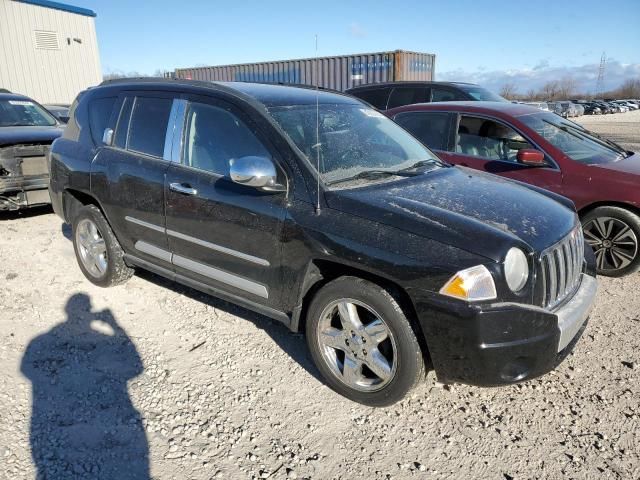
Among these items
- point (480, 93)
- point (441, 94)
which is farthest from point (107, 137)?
point (480, 93)

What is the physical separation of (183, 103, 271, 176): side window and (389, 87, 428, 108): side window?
6.60 metres

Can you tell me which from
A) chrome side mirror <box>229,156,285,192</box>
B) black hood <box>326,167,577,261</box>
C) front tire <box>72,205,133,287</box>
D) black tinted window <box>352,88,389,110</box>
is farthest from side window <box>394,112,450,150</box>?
black tinted window <box>352,88,389,110</box>

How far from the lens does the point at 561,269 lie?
2822mm

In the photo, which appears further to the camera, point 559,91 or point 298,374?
point 559,91

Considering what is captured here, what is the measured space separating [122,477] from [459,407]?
74.2 inches

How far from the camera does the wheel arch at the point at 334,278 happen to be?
2689mm

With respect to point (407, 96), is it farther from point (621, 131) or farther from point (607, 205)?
point (621, 131)

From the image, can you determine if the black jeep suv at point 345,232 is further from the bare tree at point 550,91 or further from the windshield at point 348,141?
the bare tree at point 550,91

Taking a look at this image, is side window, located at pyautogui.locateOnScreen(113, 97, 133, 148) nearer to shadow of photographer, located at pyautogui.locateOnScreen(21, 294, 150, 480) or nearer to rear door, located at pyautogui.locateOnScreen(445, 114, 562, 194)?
shadow of photographer, located at pyautogui.locateOnScreen(21, 294, 150, 480)

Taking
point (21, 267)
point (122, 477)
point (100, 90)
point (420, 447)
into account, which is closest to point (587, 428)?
point (420, 447)

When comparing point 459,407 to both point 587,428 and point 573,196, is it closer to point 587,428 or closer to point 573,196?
point 587,428

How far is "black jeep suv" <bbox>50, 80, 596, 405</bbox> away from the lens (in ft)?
8.28

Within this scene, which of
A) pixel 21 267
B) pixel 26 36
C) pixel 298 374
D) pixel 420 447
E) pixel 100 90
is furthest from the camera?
pixel 26 36

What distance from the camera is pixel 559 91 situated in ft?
325
